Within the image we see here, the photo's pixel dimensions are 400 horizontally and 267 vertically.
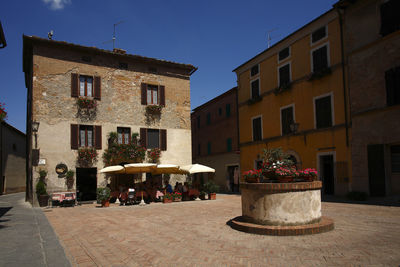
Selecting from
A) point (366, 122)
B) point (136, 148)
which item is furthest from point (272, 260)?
point (136, 148)

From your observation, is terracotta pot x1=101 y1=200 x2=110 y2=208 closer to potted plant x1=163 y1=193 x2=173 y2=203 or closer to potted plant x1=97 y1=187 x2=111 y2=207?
potted plant x1=97 y1=187 x2=111 y2=207

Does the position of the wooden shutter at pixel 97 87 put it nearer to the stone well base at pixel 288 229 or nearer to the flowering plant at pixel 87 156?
the flowering plant at pixel 87 156

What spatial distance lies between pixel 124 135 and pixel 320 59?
40.5ft

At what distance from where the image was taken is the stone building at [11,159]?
30.9 metres

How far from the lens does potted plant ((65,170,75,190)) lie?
1764 centimetres

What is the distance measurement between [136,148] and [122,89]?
384 centimetres

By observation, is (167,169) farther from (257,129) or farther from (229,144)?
(229,144)

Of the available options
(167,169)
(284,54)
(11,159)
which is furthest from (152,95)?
(11,159)

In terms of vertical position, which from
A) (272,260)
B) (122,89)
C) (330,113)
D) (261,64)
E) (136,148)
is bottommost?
(272,260)

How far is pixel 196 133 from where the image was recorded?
34.5 meters

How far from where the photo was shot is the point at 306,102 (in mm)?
18875

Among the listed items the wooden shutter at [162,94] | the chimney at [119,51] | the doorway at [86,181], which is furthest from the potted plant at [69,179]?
the chimney at [119,51]

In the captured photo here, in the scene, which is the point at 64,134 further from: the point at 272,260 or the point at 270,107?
the point at 272,260

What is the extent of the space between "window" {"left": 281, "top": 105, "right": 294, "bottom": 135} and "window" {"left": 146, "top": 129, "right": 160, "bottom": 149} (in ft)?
26.4
